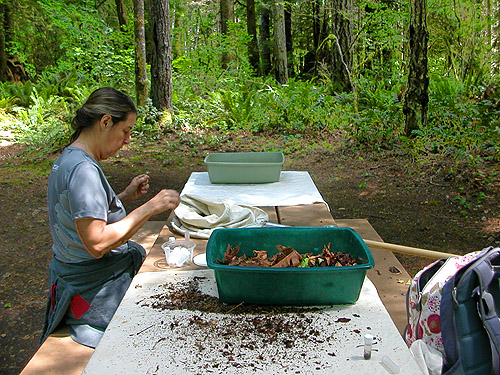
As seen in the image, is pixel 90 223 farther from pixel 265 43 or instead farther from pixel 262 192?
pixel 265 43

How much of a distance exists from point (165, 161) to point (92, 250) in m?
5.10

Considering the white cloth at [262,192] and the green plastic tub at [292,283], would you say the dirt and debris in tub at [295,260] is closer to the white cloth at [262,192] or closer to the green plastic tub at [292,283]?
the green plastic tub at [292,283]

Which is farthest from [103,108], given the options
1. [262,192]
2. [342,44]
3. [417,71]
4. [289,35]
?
[289,35]

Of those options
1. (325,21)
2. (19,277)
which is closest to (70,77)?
(325,21)

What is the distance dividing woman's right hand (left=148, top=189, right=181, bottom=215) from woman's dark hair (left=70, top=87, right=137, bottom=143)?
0.37 m

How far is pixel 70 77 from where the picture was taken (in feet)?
35.4

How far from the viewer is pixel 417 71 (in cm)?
605

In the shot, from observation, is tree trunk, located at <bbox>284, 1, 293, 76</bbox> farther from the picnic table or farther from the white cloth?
the picnic table

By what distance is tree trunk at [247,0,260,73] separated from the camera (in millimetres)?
15204

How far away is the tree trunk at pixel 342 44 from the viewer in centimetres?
852

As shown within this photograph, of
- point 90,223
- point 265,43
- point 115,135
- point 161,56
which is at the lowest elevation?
point 90,223

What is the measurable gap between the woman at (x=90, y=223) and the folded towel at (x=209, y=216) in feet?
1.52

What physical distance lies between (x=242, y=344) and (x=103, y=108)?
118 centimetres

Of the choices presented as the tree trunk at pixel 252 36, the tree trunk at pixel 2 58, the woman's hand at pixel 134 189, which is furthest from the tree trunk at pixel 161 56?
the tree trunk at pixel 252 36
